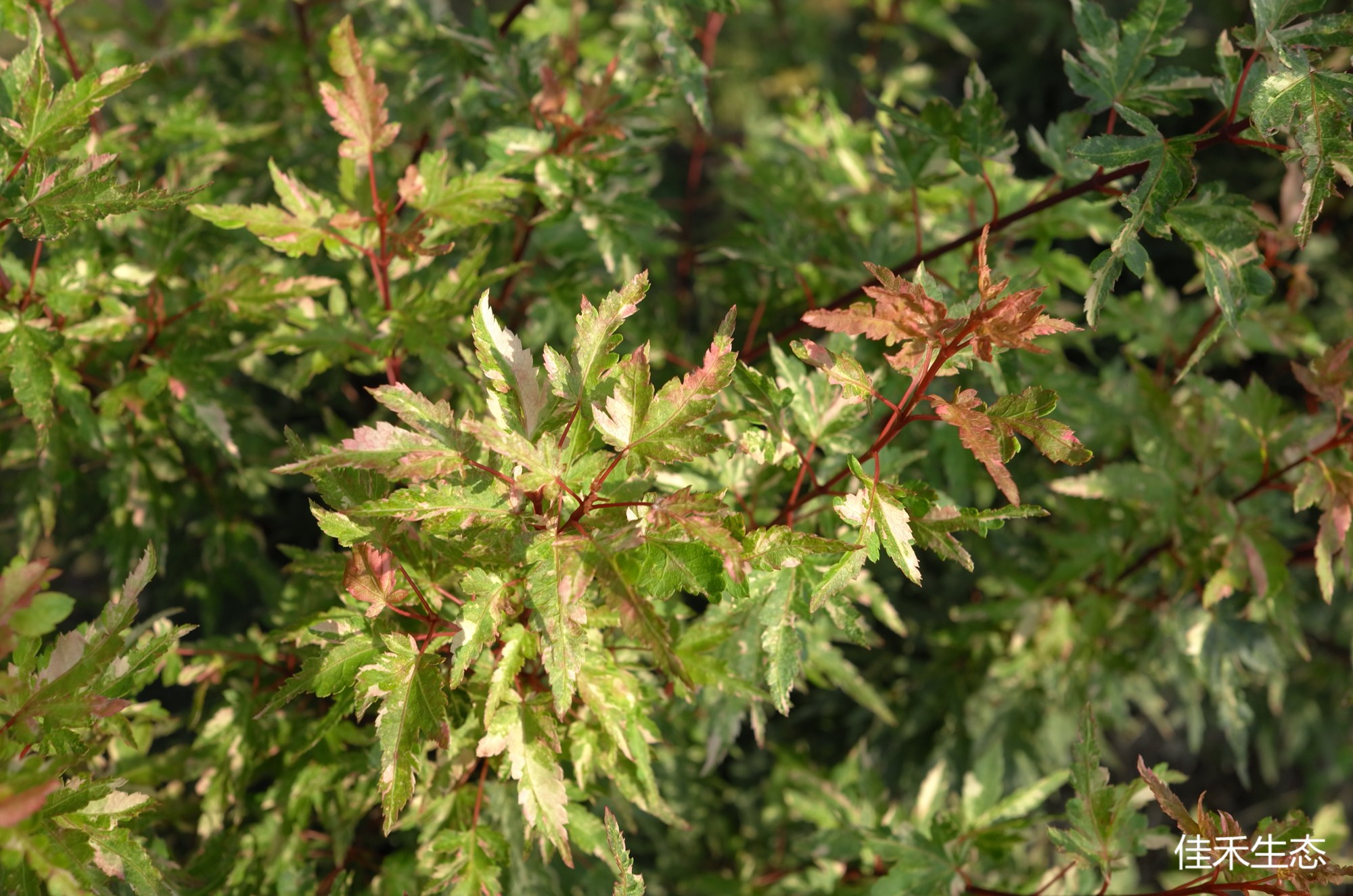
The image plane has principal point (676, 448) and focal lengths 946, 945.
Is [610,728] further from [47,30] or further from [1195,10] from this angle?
[1195,10]

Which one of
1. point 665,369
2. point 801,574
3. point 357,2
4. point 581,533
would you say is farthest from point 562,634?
point 357,2

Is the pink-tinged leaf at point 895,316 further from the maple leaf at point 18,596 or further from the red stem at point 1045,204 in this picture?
the maple leaf at point 18,596

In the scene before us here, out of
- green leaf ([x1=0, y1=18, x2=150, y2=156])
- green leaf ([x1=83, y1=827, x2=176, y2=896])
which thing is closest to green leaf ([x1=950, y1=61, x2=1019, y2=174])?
green leaf ([x1=0, y1=18, x2=150, y2=156])

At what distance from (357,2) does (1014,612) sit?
200 cm

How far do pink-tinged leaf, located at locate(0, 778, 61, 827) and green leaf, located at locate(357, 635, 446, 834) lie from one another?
0.33 m

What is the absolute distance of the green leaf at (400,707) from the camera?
1.11m

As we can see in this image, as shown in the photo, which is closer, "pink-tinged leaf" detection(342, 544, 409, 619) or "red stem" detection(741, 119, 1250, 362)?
"pink-tinged leaf" detection(342, 544, 409, 619)

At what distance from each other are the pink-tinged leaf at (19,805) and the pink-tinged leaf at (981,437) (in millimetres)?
1012

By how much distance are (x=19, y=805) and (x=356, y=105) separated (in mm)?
1053

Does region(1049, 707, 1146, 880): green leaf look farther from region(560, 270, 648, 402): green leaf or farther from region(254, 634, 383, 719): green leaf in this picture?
region(254, 634, 383, 719): green leaf

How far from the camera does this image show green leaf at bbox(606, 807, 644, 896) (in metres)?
1.15

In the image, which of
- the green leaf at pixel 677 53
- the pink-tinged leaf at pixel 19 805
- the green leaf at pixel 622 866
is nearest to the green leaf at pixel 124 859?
the pink-tinged leaf at pixel 19 805

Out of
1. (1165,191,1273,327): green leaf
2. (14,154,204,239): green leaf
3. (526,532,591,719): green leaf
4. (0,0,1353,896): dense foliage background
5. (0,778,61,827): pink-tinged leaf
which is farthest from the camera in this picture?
(1165,191,1273,327): green leaf

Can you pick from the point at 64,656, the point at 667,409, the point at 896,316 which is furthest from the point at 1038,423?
the point at 64,656
